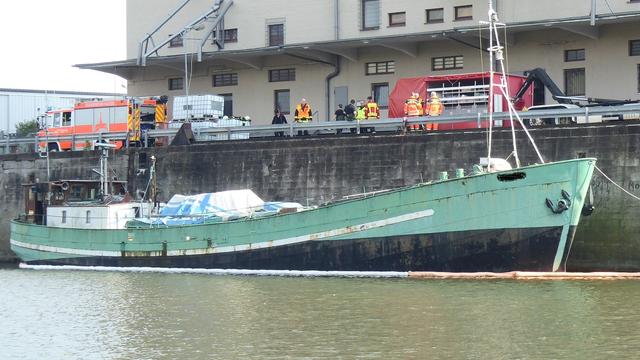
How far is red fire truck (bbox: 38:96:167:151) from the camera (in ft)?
153

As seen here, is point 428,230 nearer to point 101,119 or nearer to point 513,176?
point 513,176

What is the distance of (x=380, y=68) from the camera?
4659 centimetres

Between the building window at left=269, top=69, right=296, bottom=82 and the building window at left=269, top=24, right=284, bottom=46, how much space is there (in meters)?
1.20

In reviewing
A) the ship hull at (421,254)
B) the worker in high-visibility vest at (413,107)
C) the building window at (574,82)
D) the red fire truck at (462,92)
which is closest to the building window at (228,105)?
the red fire truck at (462,92)

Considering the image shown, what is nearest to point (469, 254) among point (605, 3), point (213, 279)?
point (213, 279)

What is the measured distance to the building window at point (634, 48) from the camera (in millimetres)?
40719

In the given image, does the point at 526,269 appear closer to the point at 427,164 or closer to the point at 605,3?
the point at 427,164

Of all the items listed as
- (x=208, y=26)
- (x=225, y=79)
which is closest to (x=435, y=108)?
(x=225, y=79)

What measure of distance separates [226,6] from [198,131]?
9211mm

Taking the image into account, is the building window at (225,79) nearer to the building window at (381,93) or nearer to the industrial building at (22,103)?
the building window at (381,93)

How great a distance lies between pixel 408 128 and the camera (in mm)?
38062

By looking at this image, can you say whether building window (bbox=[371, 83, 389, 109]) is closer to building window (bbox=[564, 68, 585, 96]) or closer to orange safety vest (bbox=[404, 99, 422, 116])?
orange safety vest (bbox=[404, 99, 422, 116])

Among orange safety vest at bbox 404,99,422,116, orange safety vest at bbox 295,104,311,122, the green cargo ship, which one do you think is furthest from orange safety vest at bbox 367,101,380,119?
the green cargo ship

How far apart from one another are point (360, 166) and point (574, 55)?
10.4 metres
